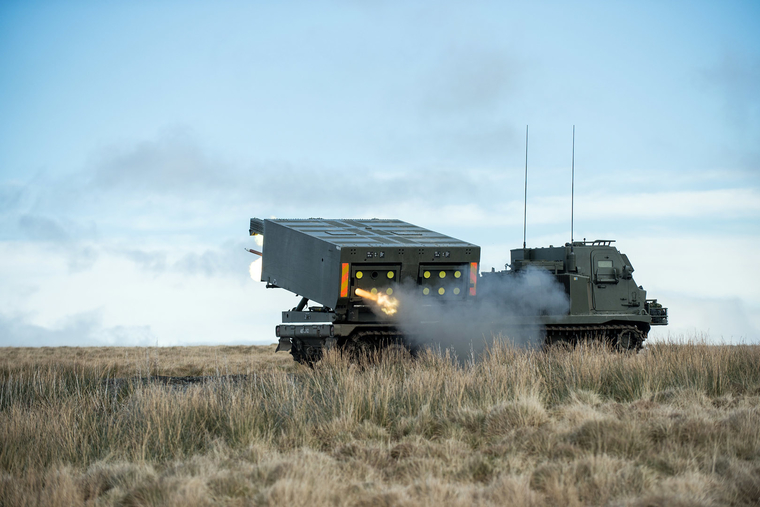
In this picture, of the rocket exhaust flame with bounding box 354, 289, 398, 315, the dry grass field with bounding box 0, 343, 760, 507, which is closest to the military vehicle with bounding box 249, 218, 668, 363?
the rocket exhaust flame with bounding box 354, 289, 398, 315

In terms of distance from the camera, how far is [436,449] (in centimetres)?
780

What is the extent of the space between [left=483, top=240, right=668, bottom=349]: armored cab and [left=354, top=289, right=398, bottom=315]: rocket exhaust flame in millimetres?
3774

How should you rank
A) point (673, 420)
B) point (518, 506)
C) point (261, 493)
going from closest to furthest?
1. point (518, 506)
2. point (261, 493)
3. point (673, 420)

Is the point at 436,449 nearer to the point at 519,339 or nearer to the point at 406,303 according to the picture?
the point at 406,303

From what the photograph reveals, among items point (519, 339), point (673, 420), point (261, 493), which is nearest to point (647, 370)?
point (673, 420)

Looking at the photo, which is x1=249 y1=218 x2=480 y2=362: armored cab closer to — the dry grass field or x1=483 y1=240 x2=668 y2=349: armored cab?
the dry grass field

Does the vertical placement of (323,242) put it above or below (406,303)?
above

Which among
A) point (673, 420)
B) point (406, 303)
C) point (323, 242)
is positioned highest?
point (323, 242)

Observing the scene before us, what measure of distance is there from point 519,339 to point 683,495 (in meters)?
10.1

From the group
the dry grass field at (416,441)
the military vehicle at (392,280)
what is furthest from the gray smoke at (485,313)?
the dry grass field at (416,441)

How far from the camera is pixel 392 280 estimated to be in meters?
14.1

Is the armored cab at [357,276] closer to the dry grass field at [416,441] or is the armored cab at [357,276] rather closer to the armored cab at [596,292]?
the dry grass field at [416,441]

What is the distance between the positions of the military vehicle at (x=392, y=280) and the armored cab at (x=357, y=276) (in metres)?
0.02

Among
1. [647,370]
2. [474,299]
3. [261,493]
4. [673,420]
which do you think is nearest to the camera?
[261,493]
